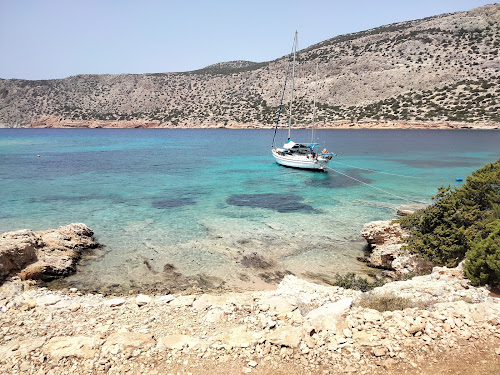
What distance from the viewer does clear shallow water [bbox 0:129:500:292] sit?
1062cm

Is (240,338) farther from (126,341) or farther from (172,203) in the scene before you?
(172,203)

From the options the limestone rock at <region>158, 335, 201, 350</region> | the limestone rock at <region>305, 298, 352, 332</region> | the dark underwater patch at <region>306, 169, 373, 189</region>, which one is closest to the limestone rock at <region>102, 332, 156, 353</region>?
the limestone rock at <region>158, 335, 201, 350</region>

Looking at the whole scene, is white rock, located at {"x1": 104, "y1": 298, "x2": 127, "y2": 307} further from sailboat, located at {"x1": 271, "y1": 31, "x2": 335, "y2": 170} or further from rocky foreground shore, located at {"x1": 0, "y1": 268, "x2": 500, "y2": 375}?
sailboat, located at {"x1": 271, "y1": 31, "x2": 335, "y2": 170}

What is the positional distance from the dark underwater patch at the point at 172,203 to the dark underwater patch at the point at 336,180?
9.20 metres

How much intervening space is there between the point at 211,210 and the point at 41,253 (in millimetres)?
8202

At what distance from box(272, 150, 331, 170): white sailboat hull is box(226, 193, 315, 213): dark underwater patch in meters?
9.18

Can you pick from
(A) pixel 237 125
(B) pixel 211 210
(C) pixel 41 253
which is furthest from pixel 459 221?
(A) pixel 237 125

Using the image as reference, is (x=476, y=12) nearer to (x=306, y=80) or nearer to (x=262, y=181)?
(x=306, y=80)

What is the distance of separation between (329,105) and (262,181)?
6031cm

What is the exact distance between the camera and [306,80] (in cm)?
8831

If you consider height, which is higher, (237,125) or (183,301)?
(237,125)

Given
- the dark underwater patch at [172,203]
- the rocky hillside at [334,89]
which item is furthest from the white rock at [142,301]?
the rocky hillside at [334,89]

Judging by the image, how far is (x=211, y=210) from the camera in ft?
57.4

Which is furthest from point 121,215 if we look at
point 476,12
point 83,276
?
point 476,12
